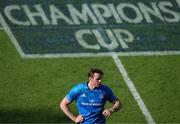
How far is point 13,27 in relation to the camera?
19.0 meters

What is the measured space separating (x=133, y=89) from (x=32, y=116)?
3.01 meters

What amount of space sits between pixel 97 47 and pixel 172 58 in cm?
226

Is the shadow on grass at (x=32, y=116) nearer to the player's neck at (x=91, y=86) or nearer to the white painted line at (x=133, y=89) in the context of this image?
the white painted line at (x=133, y=89)

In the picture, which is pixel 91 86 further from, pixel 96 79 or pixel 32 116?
pixel 32 116

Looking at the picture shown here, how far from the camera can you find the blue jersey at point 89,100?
1084 centimetres

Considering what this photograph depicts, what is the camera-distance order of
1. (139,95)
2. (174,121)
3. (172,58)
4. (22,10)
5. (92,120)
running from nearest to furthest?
(92,120) → (174,121) → (139,95) → (172,58) → (22,10)

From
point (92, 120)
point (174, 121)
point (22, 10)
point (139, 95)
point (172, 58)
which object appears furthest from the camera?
point (22, 10)

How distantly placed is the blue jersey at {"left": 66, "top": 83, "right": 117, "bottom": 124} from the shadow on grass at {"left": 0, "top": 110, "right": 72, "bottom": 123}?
430 centimetres

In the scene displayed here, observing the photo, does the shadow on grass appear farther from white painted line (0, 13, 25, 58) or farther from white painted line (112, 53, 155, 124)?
white painted line (0, 13, 25, 58)

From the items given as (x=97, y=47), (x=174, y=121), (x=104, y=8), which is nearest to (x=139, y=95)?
(x=174, y=121)

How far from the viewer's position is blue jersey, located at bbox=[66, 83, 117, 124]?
10.8 metres

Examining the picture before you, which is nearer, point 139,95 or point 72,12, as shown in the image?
point 139,95

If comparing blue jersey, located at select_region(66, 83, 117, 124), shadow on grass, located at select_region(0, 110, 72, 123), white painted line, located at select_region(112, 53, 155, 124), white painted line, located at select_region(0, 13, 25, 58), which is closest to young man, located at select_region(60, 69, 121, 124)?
blue jersey, located at select_region(66, 83, 117, 124)

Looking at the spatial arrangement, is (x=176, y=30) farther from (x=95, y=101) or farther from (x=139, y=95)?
(x=95, y=101)
